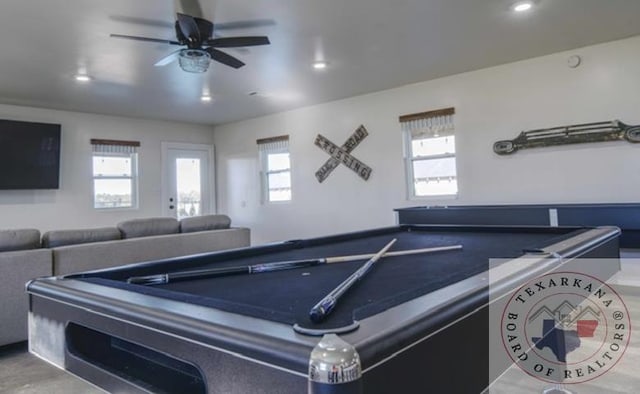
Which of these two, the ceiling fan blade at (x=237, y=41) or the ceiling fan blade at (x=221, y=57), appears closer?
the ceiling fan blade at (x=237, y=41)

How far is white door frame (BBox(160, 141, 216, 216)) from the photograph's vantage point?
6.94 metres

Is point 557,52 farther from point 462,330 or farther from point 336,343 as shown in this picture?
point 336,343

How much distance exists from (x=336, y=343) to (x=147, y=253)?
3326 millimetres

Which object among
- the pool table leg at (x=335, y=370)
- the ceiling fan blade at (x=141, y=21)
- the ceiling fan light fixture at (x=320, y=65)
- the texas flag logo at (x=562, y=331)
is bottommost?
the texas flag logo at (x=562, y=331)

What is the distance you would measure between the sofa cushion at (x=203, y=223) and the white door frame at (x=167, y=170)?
3.09 metres

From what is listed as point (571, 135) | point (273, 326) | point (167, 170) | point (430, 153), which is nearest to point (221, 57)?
point (273, 326)

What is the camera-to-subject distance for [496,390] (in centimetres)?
216

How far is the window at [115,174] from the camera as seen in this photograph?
20.6ft

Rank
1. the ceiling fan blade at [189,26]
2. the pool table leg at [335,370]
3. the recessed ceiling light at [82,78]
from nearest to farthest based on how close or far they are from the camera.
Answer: the pool table leg at [335,370], the ceiling fan blade at [189,26], the recessed ceiling light at [82,78]

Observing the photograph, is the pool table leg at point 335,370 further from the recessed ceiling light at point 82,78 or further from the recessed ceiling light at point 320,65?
the recessed ceiling light at point 82,78

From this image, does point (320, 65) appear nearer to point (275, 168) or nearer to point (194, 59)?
point (194, 59)

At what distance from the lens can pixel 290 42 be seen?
11.9 feet

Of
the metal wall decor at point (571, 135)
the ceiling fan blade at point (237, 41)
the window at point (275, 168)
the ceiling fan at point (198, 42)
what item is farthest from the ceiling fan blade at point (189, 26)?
the window at point (275, 168)

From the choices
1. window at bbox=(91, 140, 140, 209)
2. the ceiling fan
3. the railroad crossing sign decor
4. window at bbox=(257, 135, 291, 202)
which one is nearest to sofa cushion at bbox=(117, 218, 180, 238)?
the ceiling fan
